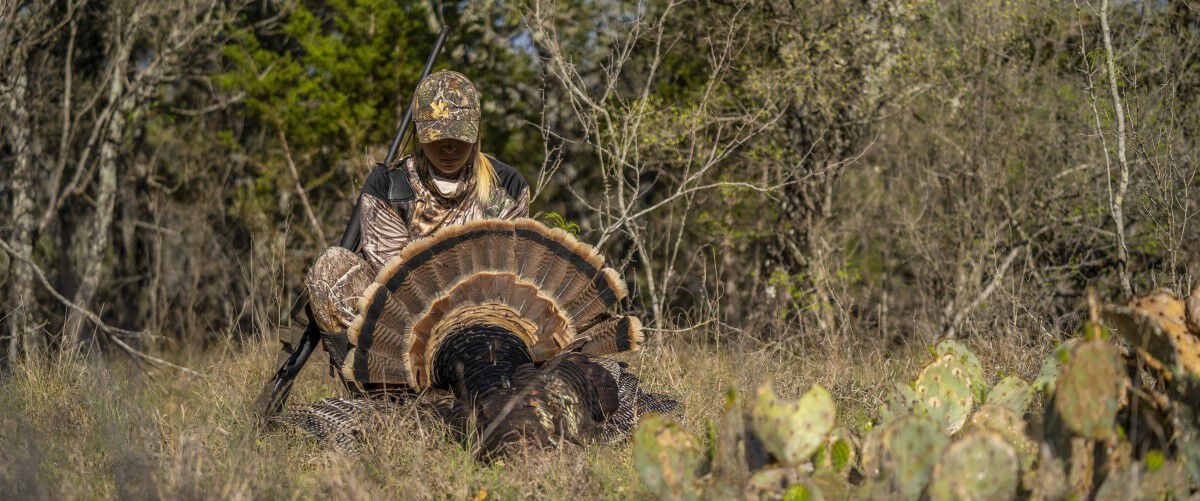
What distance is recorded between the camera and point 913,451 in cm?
291

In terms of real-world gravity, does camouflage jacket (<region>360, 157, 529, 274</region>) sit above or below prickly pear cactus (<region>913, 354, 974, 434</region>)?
above

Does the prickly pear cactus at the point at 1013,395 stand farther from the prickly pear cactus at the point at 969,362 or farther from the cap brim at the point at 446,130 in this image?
the cap brim at the point at 446,130

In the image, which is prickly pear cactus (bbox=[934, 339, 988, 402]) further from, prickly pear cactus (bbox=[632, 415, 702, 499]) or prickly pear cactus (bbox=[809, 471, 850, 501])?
prickly pear cactus (bbox=[632, 415, 702, 499])

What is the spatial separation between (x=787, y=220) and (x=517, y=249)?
5.43 m

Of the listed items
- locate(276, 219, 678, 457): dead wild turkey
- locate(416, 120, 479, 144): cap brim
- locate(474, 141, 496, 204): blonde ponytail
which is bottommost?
locate(276, 219, 678, 457): dead wild turkey

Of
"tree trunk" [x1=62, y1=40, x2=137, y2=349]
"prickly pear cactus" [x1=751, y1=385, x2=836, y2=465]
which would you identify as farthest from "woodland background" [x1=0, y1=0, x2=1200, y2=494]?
"prickly pear cactus" [x1=751, y1=385, x2=836, y2=465]

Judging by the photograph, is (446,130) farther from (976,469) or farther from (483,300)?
(976,469)

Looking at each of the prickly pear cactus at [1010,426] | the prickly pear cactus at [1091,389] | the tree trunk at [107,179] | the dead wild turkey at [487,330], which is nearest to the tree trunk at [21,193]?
the tree trunk at [107,179]

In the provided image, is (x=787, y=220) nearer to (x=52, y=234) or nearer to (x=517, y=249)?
(x=517, y=249)

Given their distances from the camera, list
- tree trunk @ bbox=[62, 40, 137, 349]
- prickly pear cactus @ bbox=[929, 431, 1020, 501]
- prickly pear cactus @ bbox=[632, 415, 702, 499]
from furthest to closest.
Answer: tree trunk @ bbox=[62, 40, 137, 349] < prickly pear cactus @ bbox=[632, 415, 702, 499] < prickly pear cactus @ bbox=[929, 431, 1020, 501]

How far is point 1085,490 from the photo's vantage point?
2.93 meters

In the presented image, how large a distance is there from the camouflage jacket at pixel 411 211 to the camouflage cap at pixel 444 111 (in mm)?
255

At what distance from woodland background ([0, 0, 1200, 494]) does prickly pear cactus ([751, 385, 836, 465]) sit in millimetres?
2338

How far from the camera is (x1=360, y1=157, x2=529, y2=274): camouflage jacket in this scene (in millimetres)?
5031
